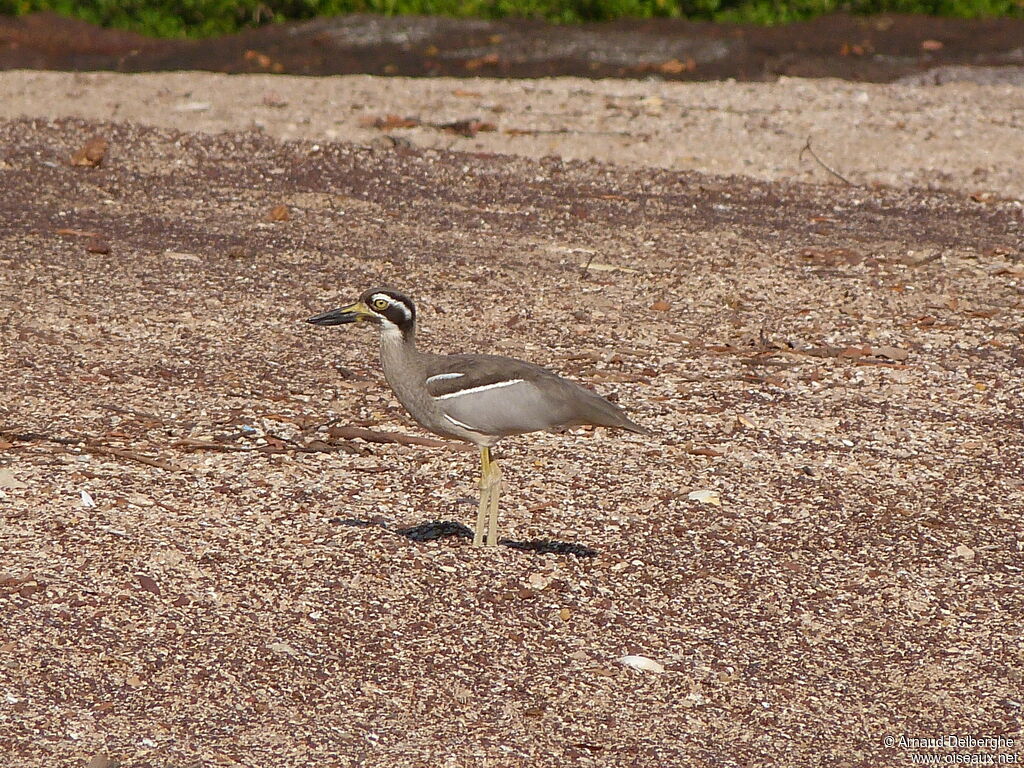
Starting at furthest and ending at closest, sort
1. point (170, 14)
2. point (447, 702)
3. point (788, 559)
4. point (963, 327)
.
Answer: point (170, 14)
point (963, 327)
point (788, 559)
point (447, 702)

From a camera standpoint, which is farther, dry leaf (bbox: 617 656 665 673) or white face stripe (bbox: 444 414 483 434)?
white face stripe (bbox: 444 414 483 434)

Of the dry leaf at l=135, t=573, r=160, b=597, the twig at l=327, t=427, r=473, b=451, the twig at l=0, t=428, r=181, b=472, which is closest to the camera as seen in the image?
the dry leaf at l=135, t=573, r=160, b=597

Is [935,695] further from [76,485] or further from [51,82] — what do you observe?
[51,82]

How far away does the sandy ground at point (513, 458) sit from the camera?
5.01m

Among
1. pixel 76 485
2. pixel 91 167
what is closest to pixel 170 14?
pixel 91 167

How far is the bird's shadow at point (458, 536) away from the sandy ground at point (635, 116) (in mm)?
6998

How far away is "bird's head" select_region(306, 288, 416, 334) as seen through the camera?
6004 millimetres

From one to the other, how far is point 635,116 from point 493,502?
27.4ft

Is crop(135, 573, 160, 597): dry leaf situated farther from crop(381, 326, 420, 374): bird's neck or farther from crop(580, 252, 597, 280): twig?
crop(580, 252, 597, 280): twig

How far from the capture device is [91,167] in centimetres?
1189

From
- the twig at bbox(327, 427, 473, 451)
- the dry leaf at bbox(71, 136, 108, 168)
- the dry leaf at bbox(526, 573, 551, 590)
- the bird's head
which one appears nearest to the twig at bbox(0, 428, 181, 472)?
the twig at bbox(327, 427, 473, 451)

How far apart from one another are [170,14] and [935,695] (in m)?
16.0

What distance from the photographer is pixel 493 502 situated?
601 cm

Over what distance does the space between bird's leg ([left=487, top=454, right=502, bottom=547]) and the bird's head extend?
2.32ft
